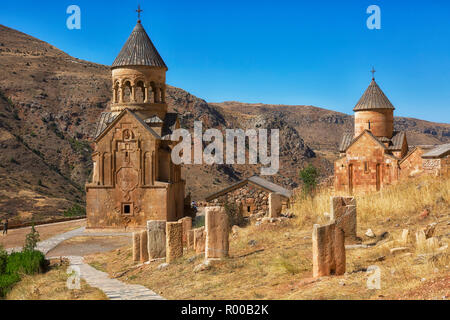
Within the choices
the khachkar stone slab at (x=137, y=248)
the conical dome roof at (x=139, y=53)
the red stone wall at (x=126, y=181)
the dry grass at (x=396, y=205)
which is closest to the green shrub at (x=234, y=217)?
the khachkar stone slab at (x=137, y=248)

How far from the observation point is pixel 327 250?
276 inches

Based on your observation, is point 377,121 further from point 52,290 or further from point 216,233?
point 52,290

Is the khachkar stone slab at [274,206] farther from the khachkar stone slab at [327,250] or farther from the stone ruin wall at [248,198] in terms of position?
the stone ruin wall at [248,198]

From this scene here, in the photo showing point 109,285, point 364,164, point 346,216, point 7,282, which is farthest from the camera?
point 364,164

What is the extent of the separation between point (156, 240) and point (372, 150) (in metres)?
16.7

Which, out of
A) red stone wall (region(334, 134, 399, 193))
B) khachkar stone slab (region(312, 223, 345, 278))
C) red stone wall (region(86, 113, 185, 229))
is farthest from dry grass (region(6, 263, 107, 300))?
red stone wall (region(334, 134, 399, 193))

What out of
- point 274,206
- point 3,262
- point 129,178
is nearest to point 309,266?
point 274,206

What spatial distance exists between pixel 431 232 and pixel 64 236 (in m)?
17.6

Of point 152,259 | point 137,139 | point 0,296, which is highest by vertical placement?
point 137,139

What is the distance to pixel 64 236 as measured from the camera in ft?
73.7

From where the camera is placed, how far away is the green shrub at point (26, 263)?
14.6 m
